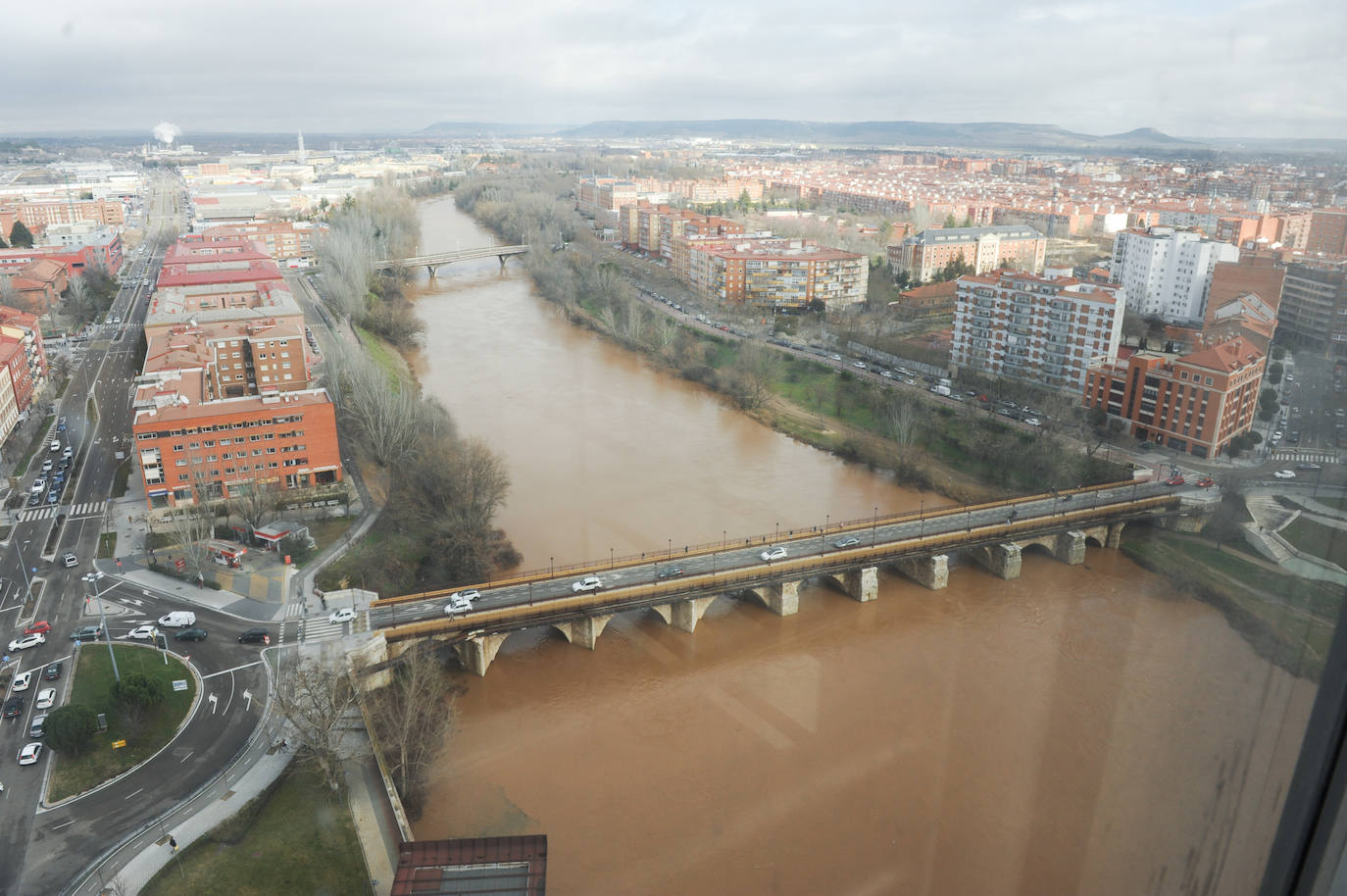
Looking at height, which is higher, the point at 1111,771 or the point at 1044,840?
the point at 1111,771

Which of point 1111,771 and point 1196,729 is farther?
point 1111,771

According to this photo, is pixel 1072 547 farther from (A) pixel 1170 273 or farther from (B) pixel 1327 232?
(A) pixel 1170 273

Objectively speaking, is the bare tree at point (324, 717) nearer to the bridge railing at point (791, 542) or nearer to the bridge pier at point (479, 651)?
the bridge pier at point (479, 651)

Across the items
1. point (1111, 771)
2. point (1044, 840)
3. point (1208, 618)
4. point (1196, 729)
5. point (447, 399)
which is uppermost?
point (1196, 729)

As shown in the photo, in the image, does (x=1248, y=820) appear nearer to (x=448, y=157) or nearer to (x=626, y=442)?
(x=626, y=442)

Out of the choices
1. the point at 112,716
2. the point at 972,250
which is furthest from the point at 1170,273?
the point at 112,716

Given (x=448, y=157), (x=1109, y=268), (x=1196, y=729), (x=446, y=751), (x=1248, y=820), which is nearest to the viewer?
(x=1248, y=820)

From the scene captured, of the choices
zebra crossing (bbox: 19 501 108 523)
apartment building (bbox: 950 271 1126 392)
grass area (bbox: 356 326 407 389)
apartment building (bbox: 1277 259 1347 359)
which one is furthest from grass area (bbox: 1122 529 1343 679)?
grass area (bbox: 356 326 407 389)

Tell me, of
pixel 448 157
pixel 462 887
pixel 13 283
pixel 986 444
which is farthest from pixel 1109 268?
pixel 448 157

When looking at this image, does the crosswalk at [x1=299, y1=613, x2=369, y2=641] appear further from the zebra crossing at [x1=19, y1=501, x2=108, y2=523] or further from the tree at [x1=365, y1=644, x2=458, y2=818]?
the zebra crossing at [x1=19, y1=501, x2=108, y2=523]
